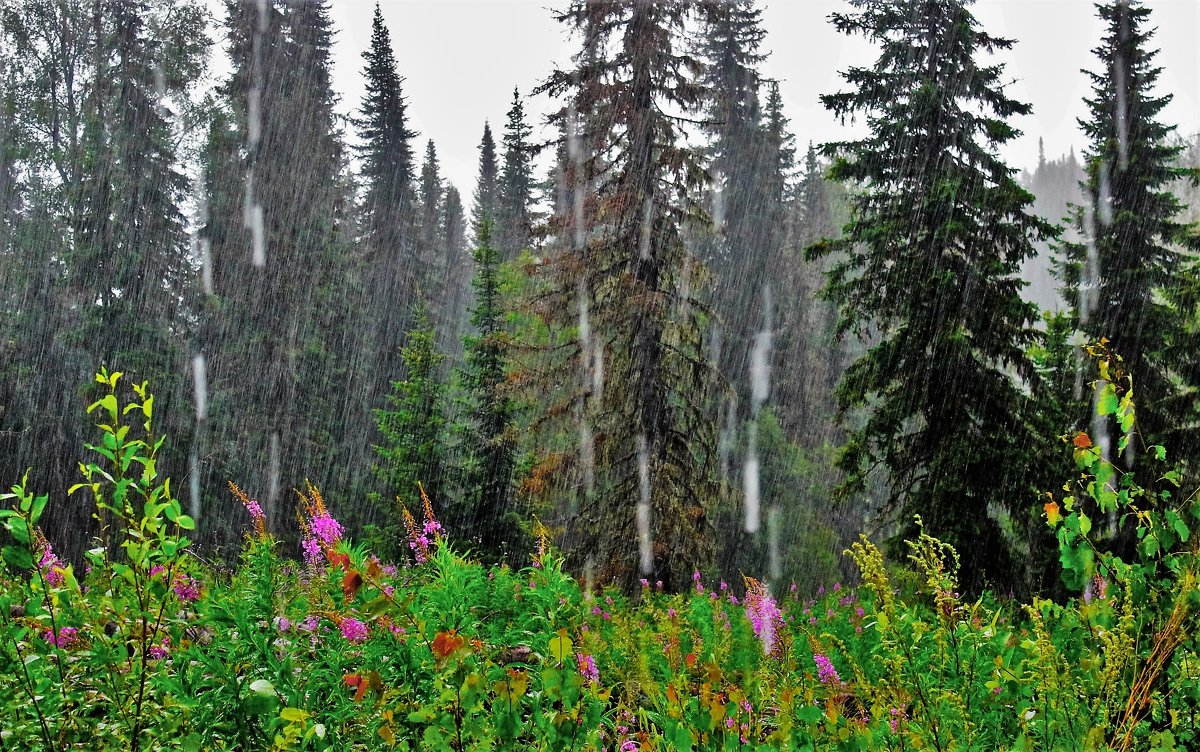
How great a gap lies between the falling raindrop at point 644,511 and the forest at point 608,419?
11 cm

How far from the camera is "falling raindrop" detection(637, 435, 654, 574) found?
11.3m

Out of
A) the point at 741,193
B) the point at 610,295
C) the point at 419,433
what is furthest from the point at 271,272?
the point at 741,193

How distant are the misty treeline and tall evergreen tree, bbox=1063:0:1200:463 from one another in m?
0.05

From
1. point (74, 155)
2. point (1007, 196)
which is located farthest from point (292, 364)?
point (1007, 196)

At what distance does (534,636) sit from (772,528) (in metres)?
18.5

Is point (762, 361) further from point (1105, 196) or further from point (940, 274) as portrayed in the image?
point (940, 274)

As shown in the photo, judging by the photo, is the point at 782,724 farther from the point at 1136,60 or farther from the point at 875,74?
the point at 1136,60

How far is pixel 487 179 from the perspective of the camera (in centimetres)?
4044

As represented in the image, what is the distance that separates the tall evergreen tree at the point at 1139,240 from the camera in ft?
40.5

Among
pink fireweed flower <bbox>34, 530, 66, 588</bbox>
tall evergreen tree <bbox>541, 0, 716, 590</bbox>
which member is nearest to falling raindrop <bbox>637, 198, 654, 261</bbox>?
tall evergreen tree <bbox>541, 0, 716, 590</bbox>

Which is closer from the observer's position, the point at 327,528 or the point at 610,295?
the point at 327,528

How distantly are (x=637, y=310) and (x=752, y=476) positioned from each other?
1118cm

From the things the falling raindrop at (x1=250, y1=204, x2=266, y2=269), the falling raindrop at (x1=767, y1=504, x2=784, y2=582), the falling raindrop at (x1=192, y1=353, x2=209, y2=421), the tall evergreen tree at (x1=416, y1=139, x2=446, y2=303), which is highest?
the tall evergreen tree at (x1=416, y1=139, x2=446, y2=303)

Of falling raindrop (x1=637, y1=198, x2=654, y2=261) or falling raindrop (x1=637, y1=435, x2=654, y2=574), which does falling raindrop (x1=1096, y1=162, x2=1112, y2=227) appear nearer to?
falling raindrop (x1=637, y1=198, x2=654, y2=261)
